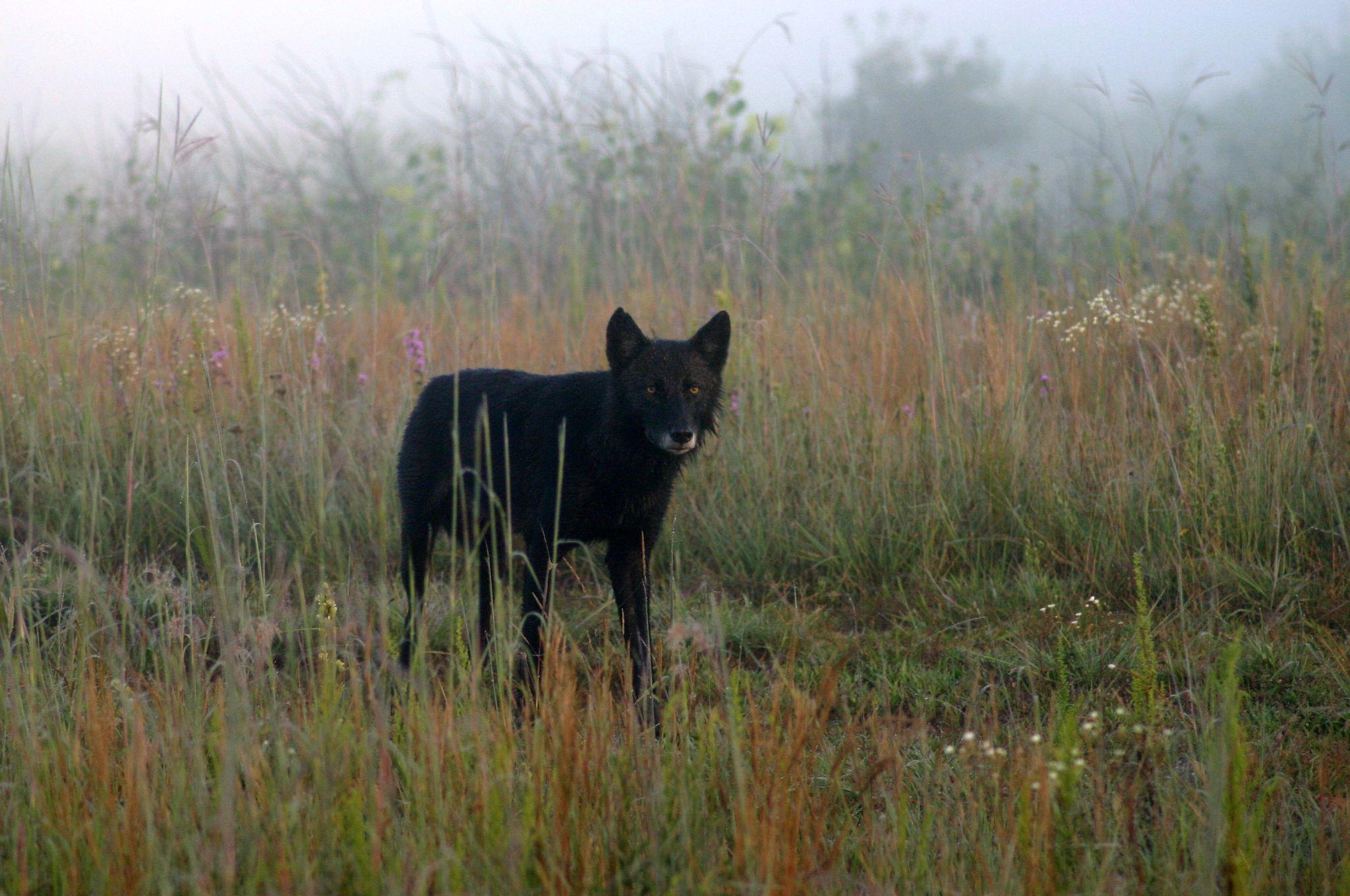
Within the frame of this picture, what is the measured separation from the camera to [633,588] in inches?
141

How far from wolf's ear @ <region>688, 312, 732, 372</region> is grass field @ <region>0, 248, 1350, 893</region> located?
93 cm

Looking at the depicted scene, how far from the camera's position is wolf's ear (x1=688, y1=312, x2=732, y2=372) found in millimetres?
Answer: 3670

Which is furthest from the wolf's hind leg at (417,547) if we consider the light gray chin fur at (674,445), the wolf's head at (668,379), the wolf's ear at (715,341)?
the wolf's ear at (715,341)

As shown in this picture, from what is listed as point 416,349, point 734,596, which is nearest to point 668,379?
point 734,596

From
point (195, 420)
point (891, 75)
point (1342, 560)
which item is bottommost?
point (1342, 560)

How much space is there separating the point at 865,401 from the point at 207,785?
3585 mm

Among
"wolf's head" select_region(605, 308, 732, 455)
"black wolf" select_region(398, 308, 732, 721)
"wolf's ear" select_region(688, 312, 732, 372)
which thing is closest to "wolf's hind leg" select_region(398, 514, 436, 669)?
"black wolf" select_region(398, 308, 732, 721)

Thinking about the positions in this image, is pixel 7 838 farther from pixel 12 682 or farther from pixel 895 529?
pixel 895 529

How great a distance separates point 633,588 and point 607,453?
19.0 inches

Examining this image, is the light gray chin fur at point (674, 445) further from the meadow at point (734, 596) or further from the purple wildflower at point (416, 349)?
the purple wildflower at point (416, 349)

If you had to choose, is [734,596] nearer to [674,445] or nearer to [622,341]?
[674,445]

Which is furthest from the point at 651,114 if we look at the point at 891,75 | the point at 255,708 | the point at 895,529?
the point at 891,75

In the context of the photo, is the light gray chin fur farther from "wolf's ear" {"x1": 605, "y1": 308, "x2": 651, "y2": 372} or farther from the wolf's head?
"wolf's ear" {"x1": 605, "y1": 308, "x2": 651, "y2": 372}

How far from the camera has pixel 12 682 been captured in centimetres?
218
